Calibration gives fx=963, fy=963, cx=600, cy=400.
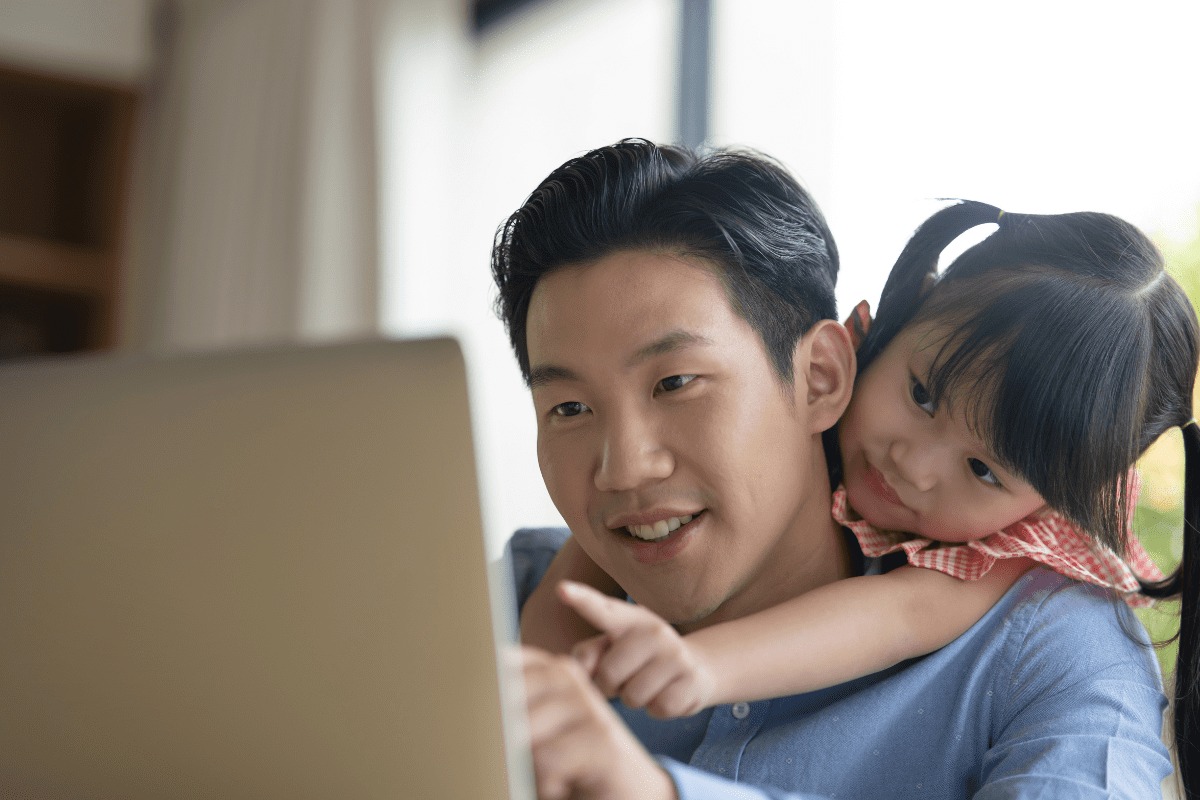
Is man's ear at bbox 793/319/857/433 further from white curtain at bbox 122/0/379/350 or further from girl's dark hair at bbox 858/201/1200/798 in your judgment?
white curtain at bbox 122/0/379/350

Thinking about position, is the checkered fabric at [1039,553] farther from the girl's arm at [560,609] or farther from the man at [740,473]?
the girl's arm at [560,609]

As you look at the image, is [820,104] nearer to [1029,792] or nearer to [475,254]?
[475,254]

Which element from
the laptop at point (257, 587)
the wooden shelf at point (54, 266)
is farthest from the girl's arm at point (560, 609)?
the wooden shelf at point (54, 266)

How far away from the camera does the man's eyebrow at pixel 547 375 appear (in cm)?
94

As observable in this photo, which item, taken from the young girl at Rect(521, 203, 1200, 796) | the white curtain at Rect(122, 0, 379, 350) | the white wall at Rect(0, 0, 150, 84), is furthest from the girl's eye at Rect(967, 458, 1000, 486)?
the white wall at Rect(0, 0, 150, 84)

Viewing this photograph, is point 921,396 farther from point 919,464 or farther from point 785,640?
point 785,640

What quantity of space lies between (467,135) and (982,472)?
7.48 ft

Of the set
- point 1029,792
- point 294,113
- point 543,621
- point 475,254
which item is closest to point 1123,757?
point 1029,792

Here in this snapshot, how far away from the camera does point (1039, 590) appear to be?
0.95 metres

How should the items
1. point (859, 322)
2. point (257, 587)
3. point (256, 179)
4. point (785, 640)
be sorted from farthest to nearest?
point (256, 179)
point (859, 322)
point (785, 640)
point (257, 587)

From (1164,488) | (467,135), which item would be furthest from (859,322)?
(467,135)

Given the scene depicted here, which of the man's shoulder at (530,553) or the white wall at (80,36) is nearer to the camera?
the man's shoulder at (530,553)

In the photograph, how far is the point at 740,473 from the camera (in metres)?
0.93

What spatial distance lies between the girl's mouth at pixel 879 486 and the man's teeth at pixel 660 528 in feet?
0.67
